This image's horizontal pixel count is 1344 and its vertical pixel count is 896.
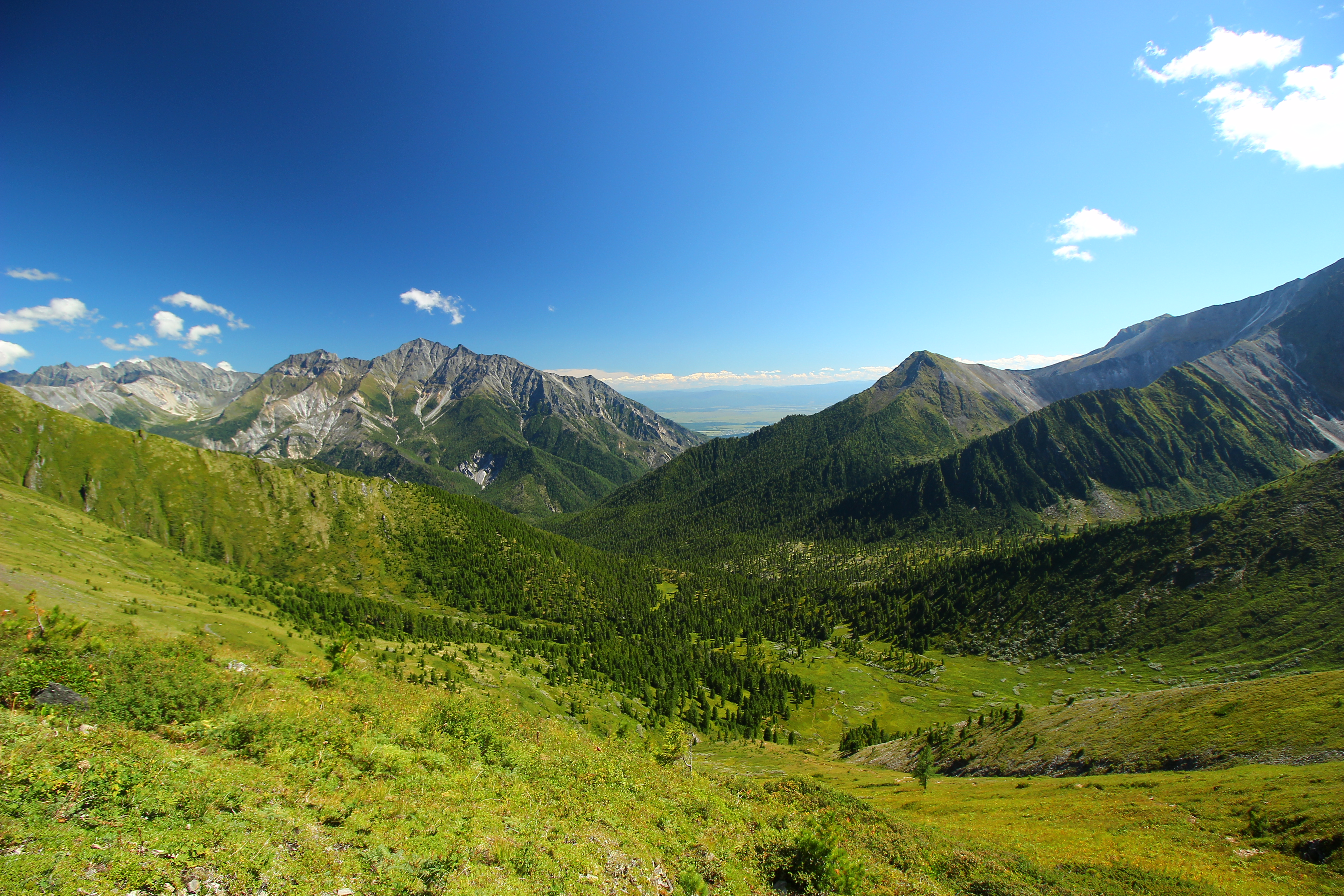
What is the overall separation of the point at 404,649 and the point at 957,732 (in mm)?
90637

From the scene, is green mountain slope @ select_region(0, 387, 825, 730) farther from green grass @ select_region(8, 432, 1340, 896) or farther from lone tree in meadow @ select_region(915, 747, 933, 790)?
green grass @ select_region(8, 432, 1340, 896)

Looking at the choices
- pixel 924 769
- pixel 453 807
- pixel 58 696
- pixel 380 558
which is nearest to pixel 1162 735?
pixel 924 769

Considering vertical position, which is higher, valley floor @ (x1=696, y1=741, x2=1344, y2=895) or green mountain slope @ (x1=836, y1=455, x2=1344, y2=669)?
valley floor @ (x1=696, y1=741, x2=1344, y2=895)

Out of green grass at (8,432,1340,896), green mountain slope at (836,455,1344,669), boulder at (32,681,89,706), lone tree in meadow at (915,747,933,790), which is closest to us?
green grass at (8,432,1340,896)

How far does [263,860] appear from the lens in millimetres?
12336

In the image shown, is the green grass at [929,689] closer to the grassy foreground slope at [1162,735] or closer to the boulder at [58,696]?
the grassy foreground slope at [1162,735]

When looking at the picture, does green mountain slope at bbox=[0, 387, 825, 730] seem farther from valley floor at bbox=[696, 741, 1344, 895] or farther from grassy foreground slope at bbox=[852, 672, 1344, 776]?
valley floor at bbox=[696, 741, 1344, 895]

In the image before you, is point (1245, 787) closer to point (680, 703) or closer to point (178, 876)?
point (178, 876)

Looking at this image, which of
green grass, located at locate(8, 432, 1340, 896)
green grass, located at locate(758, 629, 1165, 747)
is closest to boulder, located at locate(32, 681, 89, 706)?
green grass, located at locate(8, 432, 1340, 896)

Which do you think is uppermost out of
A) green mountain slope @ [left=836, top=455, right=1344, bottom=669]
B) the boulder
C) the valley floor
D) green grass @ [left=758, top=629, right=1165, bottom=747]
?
the boulder

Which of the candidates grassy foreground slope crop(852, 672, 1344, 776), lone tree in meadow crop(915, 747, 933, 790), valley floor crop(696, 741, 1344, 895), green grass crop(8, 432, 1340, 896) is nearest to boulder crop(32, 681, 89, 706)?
green grass crop(8, 432, 1340, 896)

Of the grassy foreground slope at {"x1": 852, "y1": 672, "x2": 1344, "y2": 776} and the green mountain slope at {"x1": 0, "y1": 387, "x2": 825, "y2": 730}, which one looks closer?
the grassy foreground slope at {"x1": 852, "y1": 672, "x2": 1344, "y2": 776}

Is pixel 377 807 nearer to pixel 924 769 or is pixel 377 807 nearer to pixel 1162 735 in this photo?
pixel 924 769

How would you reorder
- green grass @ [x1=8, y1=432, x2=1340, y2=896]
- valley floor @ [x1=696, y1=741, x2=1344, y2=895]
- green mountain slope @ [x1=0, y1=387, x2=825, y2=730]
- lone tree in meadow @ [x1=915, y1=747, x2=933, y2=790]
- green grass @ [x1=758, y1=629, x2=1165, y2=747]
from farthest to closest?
green mountain slope @ [x1=0, y1=387, x2=825, y2=730], green grass @ [x1=758, y1=629, x2=1165, y2=747], lone tree in meadow @ [x1=915, y1=747, x2=933, y2=790], valley floor @ [x1=696, y1=741, x2=1344, y2=895], green grass @ [x1=8, y1=432, x2=1340, y2=896]
